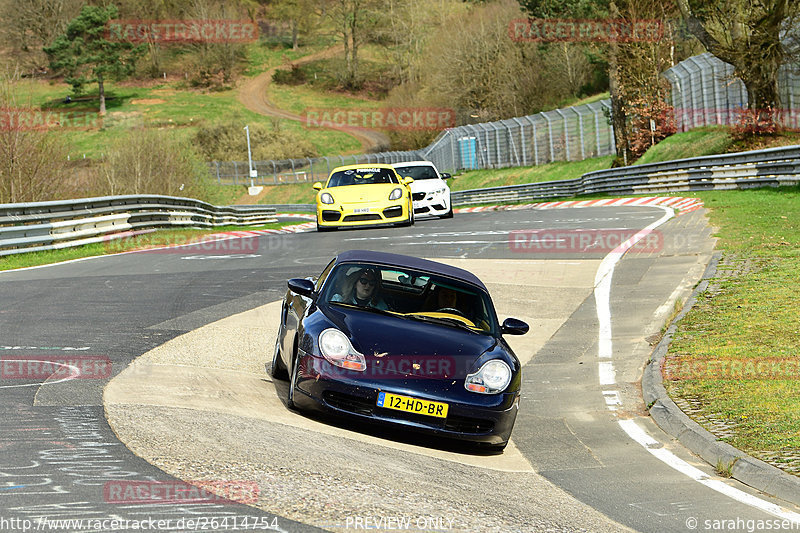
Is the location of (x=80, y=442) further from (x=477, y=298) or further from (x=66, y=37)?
(x=66, y=37)

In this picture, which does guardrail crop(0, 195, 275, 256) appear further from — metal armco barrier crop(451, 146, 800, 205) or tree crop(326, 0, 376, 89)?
tree crop(326, 0, 376, 89)

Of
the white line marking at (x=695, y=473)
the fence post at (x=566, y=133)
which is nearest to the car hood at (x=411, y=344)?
the white line marking at (x=695, y=473)

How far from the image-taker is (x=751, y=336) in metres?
10.2

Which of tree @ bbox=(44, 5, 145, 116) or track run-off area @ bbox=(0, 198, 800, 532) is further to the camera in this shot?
tree @ bbox=(44, 5, 145, 116)

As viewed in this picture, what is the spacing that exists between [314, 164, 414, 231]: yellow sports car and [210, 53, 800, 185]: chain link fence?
16.7 m

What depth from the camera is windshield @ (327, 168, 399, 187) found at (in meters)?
24.3

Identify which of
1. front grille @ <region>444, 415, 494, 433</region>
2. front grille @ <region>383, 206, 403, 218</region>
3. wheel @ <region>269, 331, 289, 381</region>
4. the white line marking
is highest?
front grille @ <region>383, 206, 403, 218</region>

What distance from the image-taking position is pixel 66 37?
365 ft

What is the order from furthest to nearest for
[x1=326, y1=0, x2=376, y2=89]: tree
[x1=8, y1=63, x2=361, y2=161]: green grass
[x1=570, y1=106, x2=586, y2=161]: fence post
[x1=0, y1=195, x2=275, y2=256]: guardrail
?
[x1=326, y1=0, x2=376, y2=89]: tree, [x1=8, y1=63, x2=361, y2=161]: green grass, [x1=570, y1=106, x2=586, y2=161]: fence post, [x1=0, y1=195, x2=275, y2=256]: guardrail

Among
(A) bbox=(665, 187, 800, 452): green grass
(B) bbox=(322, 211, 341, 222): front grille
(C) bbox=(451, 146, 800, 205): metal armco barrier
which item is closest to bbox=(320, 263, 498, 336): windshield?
(A) bbox=(665, 187, 800, 452): green grass

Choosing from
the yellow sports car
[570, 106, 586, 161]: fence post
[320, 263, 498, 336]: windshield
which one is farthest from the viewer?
[570, 106, 586, 161]: fence post

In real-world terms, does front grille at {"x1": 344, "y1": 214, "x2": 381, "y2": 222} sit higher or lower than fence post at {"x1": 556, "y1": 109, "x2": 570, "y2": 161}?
lower

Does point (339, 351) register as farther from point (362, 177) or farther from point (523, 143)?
point (523, 143)

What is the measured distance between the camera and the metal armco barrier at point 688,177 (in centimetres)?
2822
